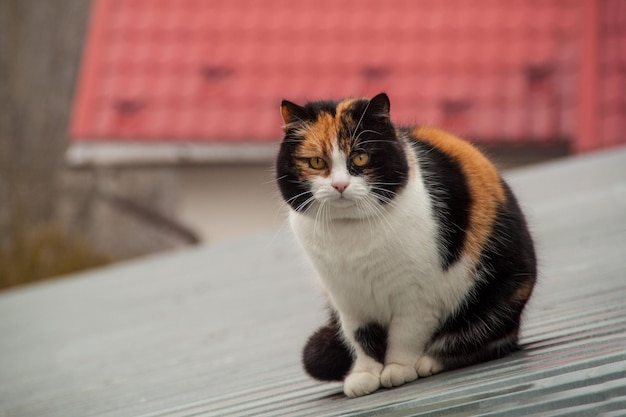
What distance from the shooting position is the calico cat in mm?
3000

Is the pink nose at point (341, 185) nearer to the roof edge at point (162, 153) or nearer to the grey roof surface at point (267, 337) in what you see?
the grey roof surface at point (267, 337)

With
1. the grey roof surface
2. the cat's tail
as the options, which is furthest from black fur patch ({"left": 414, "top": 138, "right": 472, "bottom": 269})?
the cat's tail

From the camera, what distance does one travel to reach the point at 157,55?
12.3 metres

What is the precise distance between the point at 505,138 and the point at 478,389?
27.1ft

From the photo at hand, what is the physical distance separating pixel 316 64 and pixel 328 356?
28.6 ft

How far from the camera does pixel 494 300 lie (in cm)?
310

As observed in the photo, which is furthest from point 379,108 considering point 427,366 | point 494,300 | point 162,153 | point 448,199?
point 162,153

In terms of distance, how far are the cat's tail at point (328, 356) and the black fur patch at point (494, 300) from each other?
0.32 meters

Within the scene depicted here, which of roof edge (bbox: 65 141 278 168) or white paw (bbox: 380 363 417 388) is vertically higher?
white paw (bbox: 380 363 417 388)

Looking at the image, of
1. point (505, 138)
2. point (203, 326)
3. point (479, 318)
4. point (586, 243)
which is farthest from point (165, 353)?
point (505, 138)

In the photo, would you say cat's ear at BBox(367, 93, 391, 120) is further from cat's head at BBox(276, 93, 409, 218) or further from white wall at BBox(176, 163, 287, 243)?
white wall at BBox(176, 163, 287, 243)

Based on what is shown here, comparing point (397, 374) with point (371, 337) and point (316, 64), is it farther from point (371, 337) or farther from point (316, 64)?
point (316, 64)

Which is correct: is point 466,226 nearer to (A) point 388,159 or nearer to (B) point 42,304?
(A) point 388,159

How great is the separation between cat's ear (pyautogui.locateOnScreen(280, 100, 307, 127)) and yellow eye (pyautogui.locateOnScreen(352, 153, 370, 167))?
0.20 meters
